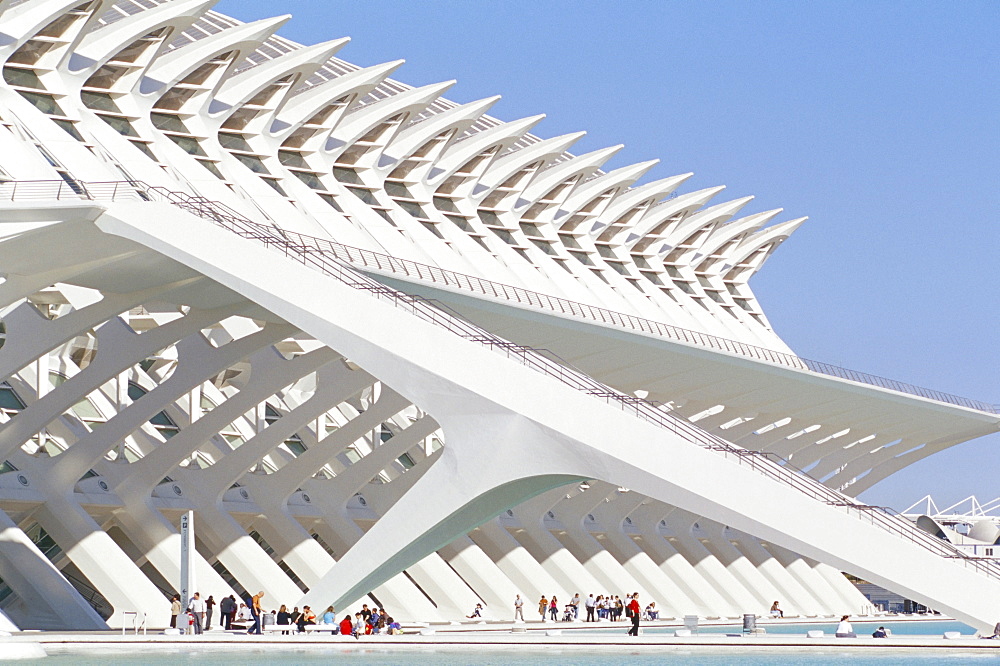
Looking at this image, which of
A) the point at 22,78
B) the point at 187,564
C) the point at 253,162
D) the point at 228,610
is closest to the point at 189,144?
the point at 253,162

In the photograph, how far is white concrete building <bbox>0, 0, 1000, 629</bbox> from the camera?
Result: 24.6 metres

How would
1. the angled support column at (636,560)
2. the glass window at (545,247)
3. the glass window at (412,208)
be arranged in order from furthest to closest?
the glass window at (545,247) → the angled support column at (636,560) → the glass window at (412,208)

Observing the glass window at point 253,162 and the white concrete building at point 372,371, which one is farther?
the glass window at point 253,162

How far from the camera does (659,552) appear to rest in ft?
172

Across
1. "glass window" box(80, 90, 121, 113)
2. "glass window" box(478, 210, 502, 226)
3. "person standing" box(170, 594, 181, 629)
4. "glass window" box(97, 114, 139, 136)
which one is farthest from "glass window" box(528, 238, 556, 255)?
"person standing" box(170, 594, 181, 629)

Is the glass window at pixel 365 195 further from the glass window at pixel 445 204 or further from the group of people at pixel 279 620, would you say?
the group of people at pixel 279 620

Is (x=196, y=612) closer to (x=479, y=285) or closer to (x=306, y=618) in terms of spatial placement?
(x=306, y=618)

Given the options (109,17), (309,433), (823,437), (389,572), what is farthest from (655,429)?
(823,437)

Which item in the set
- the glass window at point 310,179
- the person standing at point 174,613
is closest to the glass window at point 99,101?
the glass window at point 310,179

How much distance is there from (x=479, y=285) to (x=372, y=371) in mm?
15685

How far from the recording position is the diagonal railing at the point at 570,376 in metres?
23.4

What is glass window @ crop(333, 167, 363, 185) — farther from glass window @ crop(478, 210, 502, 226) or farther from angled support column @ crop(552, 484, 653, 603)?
angled support column @ crop(552, 484, 653, 603)

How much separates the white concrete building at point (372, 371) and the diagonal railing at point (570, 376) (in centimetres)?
8

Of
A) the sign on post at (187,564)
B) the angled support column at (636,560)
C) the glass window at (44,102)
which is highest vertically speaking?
the glass window at (44,102)
